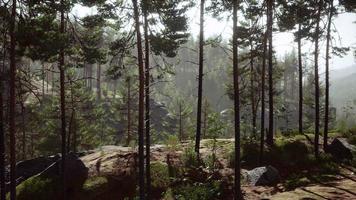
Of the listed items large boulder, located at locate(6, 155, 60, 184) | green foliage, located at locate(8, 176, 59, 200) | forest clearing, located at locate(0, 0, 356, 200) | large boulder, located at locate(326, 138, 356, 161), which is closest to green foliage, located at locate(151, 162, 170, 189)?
forest clearing, located at locate(0, 0, 356, 200)

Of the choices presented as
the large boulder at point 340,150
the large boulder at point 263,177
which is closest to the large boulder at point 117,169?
the large boulder at point 263,177

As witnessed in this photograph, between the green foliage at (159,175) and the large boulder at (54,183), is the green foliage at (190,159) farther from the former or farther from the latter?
the large boulder at (54,183)

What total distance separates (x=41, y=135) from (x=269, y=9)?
100ft

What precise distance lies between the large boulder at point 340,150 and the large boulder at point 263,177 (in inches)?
232

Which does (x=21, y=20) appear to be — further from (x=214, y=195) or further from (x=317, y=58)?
(x=317, y=58)

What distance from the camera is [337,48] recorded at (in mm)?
23516

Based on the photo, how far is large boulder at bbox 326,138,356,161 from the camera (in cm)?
2286

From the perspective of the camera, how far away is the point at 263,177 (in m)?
19.1

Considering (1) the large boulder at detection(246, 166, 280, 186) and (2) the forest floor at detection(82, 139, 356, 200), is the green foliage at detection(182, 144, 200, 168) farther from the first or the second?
(1) the large boulder at detection(246, 166, 280, 186)

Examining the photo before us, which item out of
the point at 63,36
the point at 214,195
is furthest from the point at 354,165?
the point at 63,36

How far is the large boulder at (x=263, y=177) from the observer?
18906 millimetres

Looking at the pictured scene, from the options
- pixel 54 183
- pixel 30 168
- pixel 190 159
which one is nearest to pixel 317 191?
pixel 190 159

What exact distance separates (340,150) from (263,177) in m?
7.21

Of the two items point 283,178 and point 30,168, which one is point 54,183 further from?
point 283,178
